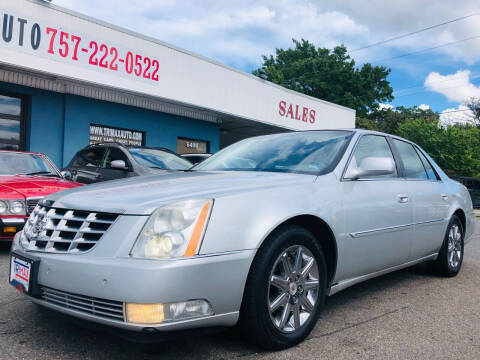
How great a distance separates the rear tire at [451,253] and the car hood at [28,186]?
14.3ft

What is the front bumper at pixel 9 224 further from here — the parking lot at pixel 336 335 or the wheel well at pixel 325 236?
the wheel well at pixel 325 236

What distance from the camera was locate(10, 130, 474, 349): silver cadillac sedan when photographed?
2188 mm

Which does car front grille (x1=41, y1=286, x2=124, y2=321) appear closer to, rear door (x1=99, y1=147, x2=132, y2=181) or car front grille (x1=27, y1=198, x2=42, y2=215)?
car front grille (x1=27, y1=198, x2=42, y2=215)

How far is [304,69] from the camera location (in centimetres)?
4119

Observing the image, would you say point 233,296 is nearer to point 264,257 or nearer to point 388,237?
point 264,257

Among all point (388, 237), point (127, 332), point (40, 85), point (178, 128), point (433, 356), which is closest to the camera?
point (127, 332)

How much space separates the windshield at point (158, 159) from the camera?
701cm

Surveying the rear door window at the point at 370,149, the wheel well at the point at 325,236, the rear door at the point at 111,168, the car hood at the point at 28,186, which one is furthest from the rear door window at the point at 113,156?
the wheel well at the point at 325,236

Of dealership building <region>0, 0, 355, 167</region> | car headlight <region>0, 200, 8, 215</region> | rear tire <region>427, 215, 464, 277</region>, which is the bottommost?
rear tire <region>427, 215, 464, 277</region>

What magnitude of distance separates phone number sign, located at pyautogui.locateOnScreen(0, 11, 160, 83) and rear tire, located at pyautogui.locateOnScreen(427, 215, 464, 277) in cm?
891

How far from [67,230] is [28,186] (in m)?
3.21

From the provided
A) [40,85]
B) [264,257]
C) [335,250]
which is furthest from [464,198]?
[40,85]

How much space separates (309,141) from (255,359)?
1885 millimetres

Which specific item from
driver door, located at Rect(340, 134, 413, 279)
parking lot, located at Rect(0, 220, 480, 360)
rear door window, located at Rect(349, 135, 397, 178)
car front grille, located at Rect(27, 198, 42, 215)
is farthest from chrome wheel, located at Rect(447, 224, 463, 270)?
car front grille, located at Rect(27, 198, 42, 215)
